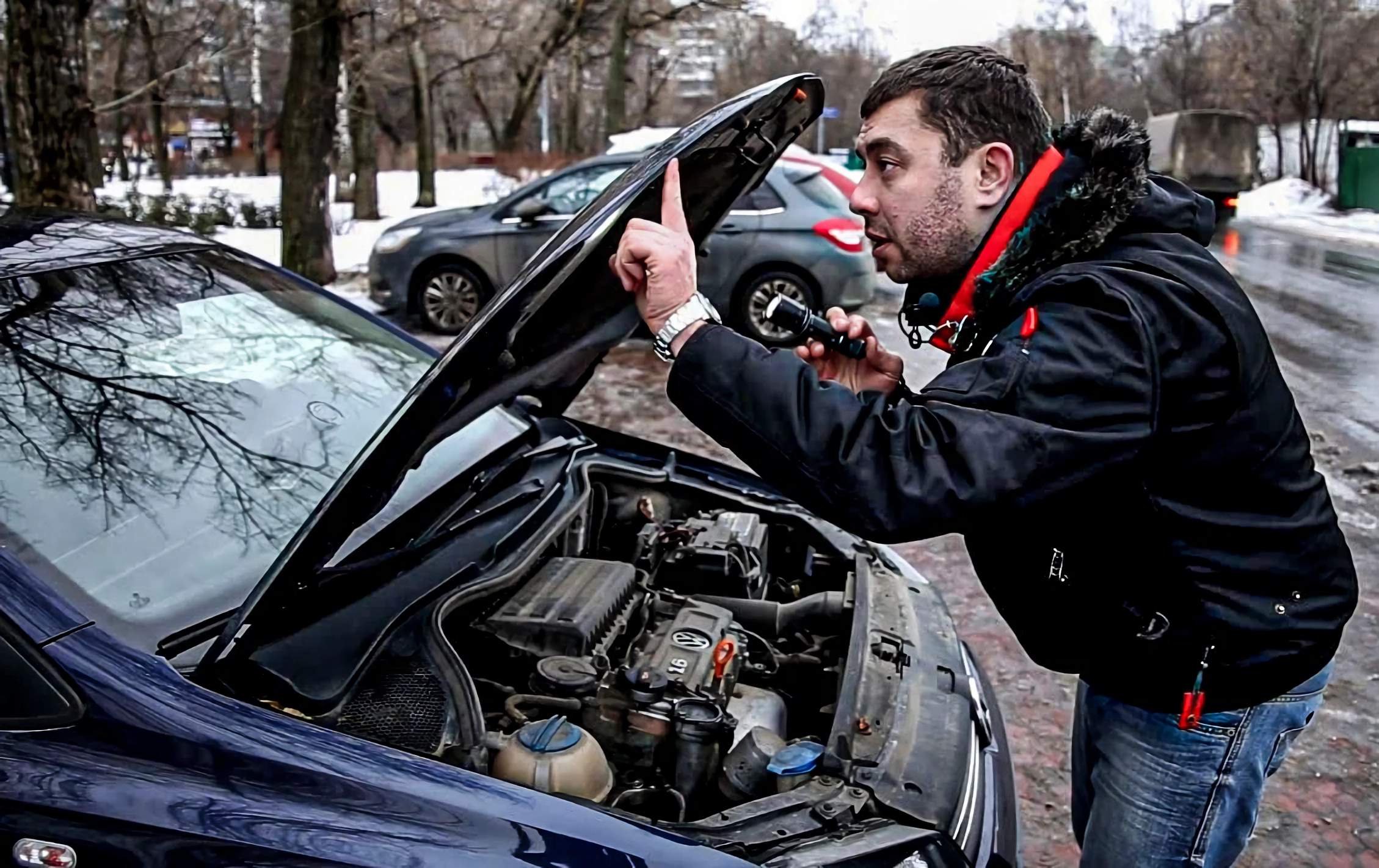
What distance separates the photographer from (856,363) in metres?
2.27

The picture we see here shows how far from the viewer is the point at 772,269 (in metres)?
9.38

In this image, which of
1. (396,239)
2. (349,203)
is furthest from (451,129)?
(396,239)

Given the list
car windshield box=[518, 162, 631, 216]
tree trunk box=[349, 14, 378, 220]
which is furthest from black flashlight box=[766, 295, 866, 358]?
tree trunk box=[349, 14, 378, 220]

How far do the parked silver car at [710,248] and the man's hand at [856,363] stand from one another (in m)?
6.84

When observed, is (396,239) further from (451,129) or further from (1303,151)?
(451,129)

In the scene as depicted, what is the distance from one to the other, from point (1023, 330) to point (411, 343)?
235cm

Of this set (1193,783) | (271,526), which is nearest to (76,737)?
(271,526)

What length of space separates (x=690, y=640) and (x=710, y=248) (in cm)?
681

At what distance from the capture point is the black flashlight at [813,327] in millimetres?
2186

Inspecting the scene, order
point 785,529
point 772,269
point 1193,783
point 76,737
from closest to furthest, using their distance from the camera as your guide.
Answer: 1. point 76,737
2. point 1193,783
3. point 785,529
4. point 772,269

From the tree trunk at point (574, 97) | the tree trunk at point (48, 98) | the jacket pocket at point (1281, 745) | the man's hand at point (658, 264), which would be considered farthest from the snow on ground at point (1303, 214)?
the man's hand at point (658, 264)

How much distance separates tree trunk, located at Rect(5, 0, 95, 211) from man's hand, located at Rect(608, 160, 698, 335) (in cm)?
689

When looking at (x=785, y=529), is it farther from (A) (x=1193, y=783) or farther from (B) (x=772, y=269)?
(B) (x=772, y=269)

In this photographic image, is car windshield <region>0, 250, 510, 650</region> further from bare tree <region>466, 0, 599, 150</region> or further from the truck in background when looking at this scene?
the truck in background
